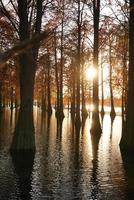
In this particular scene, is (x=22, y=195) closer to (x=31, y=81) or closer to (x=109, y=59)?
(x=31, y=81)

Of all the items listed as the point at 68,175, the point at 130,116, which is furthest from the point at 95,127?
the point at 68,175

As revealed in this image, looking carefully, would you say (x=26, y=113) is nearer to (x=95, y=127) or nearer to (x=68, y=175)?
(x=68, y=175)

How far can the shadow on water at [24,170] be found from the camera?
1088 cm

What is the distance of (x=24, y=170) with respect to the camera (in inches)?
544

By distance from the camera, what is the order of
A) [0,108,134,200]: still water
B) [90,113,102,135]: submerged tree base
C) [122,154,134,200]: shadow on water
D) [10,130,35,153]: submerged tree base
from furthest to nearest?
[90,113,102,135]: submerged tree base → [10,130,35,153]: submerged tree base → [122,154,134,200]: shadow on water → [0,108,134,200]: still water

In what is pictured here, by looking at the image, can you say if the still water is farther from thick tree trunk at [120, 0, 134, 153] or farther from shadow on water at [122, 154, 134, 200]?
thick tree trunk at [120, 0, 134, 153]

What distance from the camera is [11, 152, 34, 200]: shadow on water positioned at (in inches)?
428

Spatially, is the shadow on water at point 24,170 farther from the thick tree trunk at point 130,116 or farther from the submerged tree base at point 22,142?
the thick tree trunk at point 130,116

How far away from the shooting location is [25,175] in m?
13.0

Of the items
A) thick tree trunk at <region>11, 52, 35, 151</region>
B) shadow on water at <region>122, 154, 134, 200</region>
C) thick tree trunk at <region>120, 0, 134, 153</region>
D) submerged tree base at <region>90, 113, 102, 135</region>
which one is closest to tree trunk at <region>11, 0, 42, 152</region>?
thick tree trunk at <region>11, 52, 35, 151</region>

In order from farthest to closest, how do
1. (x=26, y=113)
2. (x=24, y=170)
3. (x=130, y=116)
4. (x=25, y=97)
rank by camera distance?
(x=130, y=116), (x=25, y=97), (x=26, y=113), (x=24, y=170)

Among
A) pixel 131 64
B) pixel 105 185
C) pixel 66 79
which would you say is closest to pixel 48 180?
pixel 105 185

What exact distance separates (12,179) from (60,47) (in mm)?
33996

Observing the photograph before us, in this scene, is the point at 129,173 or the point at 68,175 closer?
the point at 68,175
